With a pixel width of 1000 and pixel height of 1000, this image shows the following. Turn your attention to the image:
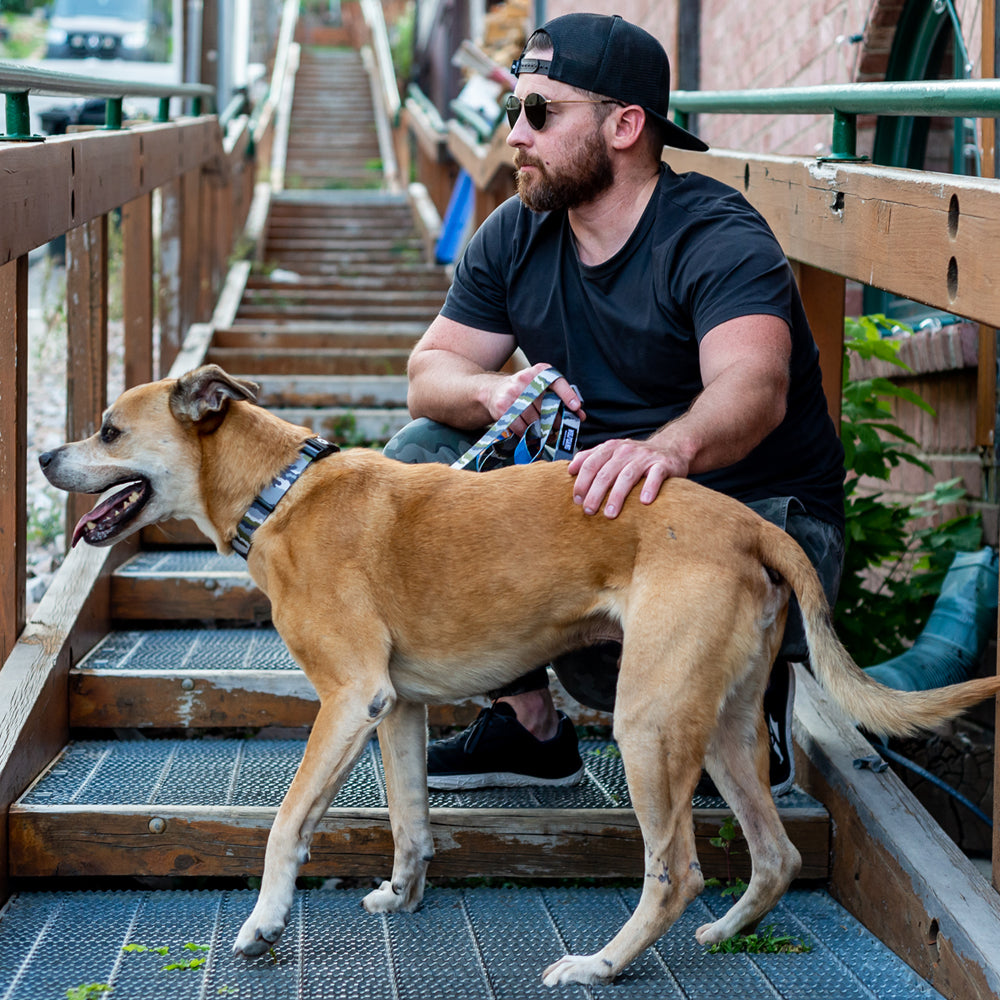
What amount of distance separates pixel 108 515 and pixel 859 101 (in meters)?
2.12

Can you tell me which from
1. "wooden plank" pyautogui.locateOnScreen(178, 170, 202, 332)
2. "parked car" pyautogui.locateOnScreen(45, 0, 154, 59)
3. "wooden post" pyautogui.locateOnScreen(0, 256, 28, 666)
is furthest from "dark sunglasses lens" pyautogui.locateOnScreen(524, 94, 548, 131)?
"parked car" pyautogui.locateOnScreen(45, 0, 154, 59)

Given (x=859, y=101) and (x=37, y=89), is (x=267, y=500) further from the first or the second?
(x=859, y=101)

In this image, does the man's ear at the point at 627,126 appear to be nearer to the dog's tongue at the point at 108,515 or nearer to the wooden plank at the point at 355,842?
the dog's tongue at the point at 108,515

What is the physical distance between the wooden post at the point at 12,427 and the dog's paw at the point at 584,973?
5.95ft

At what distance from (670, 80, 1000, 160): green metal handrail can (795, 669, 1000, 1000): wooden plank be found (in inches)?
64.2

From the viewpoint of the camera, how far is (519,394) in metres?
3.17

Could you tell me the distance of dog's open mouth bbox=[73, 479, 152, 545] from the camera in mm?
2961

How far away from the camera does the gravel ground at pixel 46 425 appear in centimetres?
554

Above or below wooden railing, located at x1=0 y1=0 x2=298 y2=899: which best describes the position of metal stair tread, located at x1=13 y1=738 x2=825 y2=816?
below

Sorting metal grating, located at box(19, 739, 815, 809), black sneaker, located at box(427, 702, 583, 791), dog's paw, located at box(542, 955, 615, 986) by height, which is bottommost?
dog's paw, located at box(542, 955, 615, 986)

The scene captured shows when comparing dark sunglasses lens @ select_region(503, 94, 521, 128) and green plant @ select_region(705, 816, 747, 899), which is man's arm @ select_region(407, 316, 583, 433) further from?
green plant @ select_region(705, 816, 747, 899)

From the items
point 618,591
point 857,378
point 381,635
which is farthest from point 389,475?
point 857,378

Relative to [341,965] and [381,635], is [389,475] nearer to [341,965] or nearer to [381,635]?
[381,635]

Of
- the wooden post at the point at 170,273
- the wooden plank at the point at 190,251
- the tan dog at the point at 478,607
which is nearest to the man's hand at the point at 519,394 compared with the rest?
the tan dog at the point at 478,607
